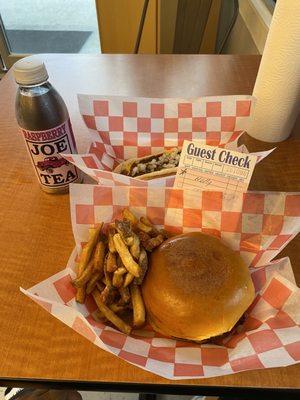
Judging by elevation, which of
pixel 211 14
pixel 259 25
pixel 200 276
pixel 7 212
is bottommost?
pixel 211 14

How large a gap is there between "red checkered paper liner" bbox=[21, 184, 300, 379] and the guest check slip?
2 centimetres

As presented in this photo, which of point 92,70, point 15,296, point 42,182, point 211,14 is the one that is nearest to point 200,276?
point 15,296

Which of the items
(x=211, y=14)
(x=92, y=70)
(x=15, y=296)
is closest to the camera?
(x=15, y=296)

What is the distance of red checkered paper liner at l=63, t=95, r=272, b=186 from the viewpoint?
96 centimetres

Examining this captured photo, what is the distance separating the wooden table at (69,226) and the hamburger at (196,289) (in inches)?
3.4

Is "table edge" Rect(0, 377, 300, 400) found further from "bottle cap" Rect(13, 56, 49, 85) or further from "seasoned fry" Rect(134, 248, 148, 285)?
"bottle cap" Rect(13, 56, 49, 85)

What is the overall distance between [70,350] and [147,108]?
2.18ft

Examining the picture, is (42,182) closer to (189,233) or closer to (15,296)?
(15,296)

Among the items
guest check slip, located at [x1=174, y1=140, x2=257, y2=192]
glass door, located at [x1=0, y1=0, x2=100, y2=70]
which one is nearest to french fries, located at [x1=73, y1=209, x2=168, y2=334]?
guest check slip, located at [x1=174, y1=140, x2=257, y2=192]

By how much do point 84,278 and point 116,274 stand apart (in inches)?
2.5

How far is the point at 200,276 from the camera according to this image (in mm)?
637

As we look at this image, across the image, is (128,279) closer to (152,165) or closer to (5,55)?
(152,165)

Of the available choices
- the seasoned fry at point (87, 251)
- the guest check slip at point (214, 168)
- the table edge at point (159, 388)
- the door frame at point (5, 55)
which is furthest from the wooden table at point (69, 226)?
the door frame at point (5, 55)

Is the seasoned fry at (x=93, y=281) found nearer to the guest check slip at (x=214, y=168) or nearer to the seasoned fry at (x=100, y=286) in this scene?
the seasoned fry at (x=100, y=286)
